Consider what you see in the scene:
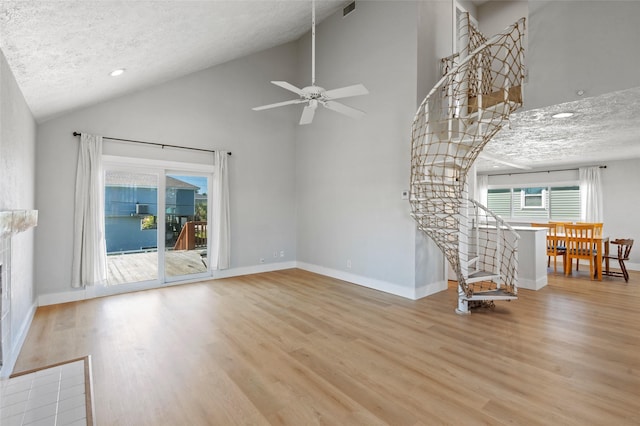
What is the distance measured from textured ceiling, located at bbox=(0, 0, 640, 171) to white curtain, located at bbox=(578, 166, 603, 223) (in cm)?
197

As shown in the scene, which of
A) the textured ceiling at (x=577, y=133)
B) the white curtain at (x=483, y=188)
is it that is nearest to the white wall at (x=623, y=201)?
the textured ceiling at (x=577, y=133)

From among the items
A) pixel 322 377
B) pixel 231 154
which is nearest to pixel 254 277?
pixel 231 154

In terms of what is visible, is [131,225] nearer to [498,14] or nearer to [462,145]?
[462,145]

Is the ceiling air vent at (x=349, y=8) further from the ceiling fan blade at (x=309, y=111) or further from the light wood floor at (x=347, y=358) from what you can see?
the light wood floor at (x=347, y=358)

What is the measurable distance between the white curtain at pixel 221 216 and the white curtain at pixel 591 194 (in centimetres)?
876

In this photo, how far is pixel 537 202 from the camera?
886 cm

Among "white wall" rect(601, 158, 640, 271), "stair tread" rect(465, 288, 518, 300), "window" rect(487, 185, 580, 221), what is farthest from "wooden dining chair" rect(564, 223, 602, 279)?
"stair tread" rect(465, 288, 518, 300)

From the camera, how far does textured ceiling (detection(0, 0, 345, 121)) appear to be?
1.97 metres

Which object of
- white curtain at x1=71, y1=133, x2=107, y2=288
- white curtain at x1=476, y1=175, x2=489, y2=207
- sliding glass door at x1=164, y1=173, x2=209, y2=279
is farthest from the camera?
white curtain at x1=476, y1=175, x2=489, y2=207

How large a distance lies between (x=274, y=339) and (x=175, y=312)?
1.60 m

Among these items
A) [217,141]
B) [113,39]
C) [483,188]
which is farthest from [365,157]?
[483,188]

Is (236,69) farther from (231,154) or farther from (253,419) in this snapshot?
(253,419)

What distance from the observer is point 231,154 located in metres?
5.75

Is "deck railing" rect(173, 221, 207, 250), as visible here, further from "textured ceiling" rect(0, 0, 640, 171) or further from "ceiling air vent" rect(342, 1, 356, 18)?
"ceiling air vent" rect(342, 1, 356, 18)
